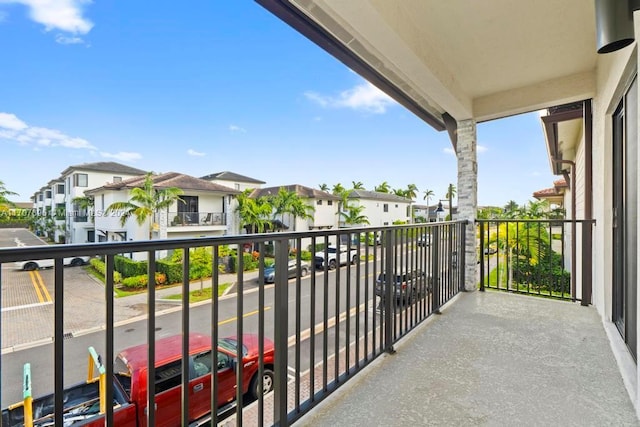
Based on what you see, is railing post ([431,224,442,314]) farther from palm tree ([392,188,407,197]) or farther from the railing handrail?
palm tree ([392,188,407,197])

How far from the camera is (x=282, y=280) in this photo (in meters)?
1.34

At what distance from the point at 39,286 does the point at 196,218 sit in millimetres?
14581

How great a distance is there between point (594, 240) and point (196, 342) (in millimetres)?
3774

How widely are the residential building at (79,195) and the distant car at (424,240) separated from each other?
14.9m

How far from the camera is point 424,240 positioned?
8.64 ft

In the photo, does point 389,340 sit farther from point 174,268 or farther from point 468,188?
point 468,188

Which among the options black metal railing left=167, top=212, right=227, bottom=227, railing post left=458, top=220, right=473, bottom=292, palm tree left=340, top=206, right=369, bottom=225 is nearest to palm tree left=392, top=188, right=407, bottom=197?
palm tree left=340, top=206, right=369, bottom=225

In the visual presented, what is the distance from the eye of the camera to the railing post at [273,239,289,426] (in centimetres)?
133

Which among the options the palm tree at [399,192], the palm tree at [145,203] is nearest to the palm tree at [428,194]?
the palm tree at [399,192]

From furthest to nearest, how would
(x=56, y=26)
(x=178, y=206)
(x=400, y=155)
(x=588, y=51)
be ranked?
1. (x=400, y=155)
2. (x=178, y=206)
3. (x=56, y=26)
4. (x=588, y=51)

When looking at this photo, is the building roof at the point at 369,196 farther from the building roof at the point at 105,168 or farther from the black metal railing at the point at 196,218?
the building roof at the point at 105,168

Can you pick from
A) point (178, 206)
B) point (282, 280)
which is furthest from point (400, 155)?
point (282, 280)

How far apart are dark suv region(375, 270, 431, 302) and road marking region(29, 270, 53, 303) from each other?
167 cm

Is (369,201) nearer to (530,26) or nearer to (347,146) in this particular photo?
(347,146)
